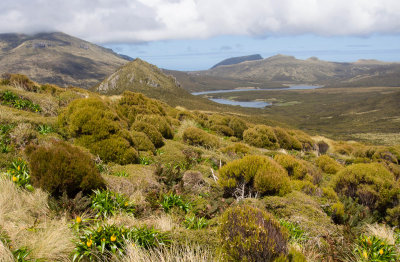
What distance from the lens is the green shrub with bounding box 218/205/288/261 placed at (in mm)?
2895

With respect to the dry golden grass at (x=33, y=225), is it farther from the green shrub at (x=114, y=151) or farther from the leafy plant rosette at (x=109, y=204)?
the green shrub at (x=114, y=151)

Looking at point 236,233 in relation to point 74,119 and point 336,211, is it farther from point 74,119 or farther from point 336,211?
point 74,119

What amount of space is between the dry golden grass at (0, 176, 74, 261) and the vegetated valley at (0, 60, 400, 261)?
2 cm

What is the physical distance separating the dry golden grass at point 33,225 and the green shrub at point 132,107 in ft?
25.9

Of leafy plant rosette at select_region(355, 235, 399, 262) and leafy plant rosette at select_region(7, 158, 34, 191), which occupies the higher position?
leafy plant rosette at select_region(7, 158, 34, 191)

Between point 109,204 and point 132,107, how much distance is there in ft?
31.1

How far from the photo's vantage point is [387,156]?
16.8 meters

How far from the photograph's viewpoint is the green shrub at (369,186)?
732 centimetres

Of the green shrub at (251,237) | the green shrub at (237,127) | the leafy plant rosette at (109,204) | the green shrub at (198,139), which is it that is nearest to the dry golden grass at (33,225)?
the leafy plant rosette at (109,204)

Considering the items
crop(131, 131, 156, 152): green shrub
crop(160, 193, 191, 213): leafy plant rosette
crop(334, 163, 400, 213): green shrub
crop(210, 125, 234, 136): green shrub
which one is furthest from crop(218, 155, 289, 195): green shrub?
crop(210, 125, 234, 136): green shrub

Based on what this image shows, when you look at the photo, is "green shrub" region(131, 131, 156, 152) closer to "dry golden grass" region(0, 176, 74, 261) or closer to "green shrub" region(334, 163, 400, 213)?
"dry golden grass" region(0, 176, 74, 261)

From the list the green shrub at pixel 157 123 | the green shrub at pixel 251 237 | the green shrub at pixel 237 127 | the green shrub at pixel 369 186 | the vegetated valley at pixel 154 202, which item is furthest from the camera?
the green shrub at pixel 237 127

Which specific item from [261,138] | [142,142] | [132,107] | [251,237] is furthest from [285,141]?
[251,237]

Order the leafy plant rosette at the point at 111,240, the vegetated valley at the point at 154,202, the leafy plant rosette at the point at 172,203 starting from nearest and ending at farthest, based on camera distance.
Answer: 1. the leafy plant rosette at the point at 111,240
2. the vegetated valley at the point at 154,202
3. the leafy plant rosette at the point at 172,203
